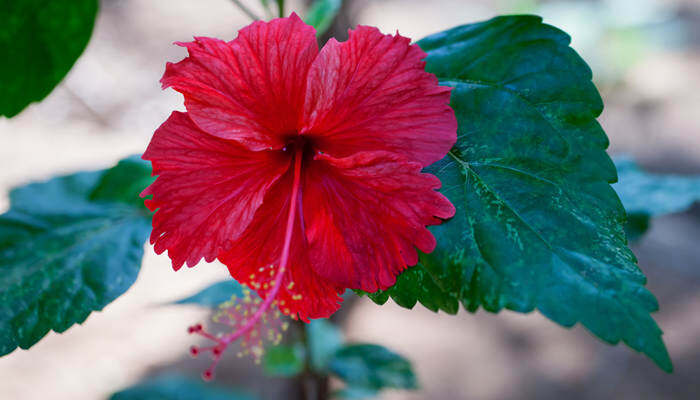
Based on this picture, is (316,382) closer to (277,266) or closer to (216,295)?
(216,295)

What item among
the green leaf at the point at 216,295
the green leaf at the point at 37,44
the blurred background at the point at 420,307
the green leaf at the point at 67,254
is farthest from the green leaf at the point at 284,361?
the green leaf at the point at 37,44

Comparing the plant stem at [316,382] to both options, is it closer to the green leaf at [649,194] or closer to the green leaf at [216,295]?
the green leaf at [216,295]

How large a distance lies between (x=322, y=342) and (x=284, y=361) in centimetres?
13

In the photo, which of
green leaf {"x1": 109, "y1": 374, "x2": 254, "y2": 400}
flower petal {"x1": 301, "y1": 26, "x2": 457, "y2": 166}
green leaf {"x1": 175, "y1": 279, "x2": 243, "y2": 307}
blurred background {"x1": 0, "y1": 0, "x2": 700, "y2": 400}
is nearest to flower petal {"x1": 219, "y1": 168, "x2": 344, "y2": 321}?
flower petal {"x1": 301, "y1": 26, "x2": 457, "y2": 166}

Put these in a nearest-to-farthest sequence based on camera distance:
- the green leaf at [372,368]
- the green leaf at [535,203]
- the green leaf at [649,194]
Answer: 1. the green leaf at [535,203]
2. the green leaf at [649,194]
3. the green leaf at [372,368]

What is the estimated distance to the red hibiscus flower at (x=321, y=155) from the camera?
21.5 inches

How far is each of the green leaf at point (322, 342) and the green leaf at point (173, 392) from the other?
302mm

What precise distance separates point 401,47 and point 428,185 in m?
0.15

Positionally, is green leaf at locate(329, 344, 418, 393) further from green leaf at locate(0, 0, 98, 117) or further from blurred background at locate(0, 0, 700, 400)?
green leaf at locate(0, 0, 98, 117)

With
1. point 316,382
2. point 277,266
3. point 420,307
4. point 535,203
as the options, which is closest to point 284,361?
point 316,382

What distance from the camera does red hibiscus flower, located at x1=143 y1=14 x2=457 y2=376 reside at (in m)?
0.55

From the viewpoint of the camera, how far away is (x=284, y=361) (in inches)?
56.4

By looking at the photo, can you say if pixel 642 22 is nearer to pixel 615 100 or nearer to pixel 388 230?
pixel 615 100

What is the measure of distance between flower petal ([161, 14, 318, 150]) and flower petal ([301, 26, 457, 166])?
26mm
